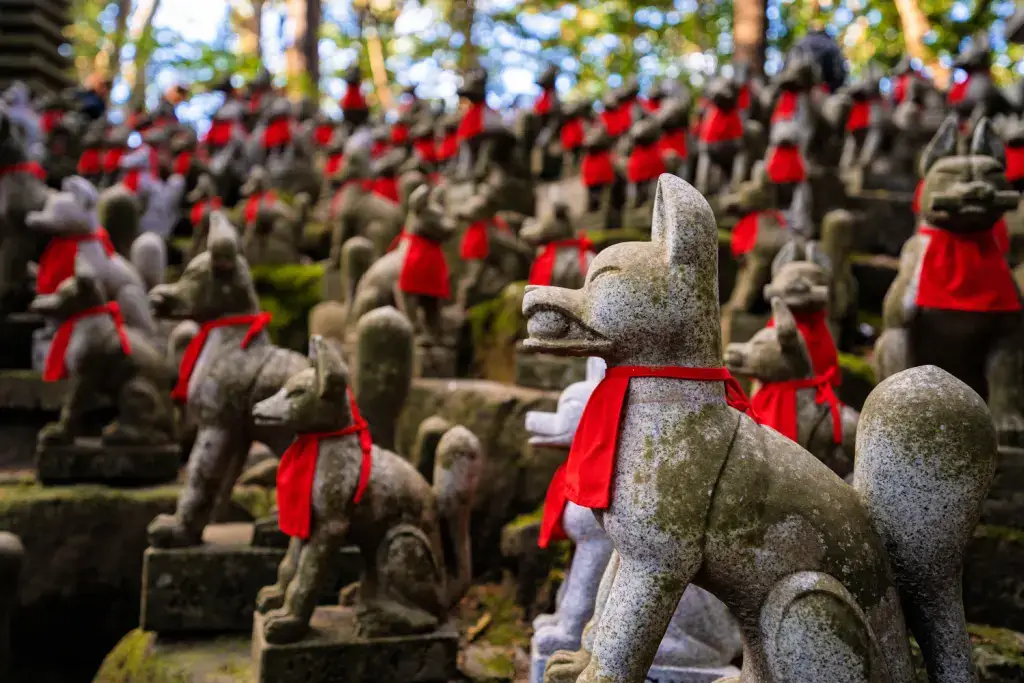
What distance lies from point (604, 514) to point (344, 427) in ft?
5.76

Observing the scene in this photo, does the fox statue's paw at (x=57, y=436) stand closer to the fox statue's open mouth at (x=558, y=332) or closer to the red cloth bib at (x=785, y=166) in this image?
the fox statue's open mouth at (x=558, y=332)

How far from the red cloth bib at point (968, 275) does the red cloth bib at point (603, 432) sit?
2204 millimetres

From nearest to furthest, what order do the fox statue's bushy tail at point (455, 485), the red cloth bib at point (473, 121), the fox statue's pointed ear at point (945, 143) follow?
the fox statue's bushy tail at point (455, 485)
the fox statue's pointed ear at point (945, 143)
the red cloth bib at point (473, 121)

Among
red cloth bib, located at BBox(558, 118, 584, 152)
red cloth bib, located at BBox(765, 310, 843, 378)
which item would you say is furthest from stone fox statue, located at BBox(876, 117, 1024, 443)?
red cloth bib, located at BBox(558, 118, 584, 152)

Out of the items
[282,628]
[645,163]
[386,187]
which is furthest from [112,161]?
[282,628]

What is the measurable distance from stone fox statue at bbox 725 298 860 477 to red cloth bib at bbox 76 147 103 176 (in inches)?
487

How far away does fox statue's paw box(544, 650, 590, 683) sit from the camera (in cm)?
263

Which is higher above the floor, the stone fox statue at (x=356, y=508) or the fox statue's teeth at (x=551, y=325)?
the fox statue's teeth at (x=551, y=325)

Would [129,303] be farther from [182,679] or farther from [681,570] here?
[681,570]

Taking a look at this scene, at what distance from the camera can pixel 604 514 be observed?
226cm

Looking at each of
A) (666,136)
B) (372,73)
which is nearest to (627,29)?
(372,73)

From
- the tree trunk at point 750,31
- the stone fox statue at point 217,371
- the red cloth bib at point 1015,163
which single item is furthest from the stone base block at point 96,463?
the tree trunk at point 750,31

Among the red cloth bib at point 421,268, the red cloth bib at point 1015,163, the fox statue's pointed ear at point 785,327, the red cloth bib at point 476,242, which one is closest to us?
the fox statue's pointed ear at point 785,327

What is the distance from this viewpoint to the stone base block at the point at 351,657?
12.0 feet
